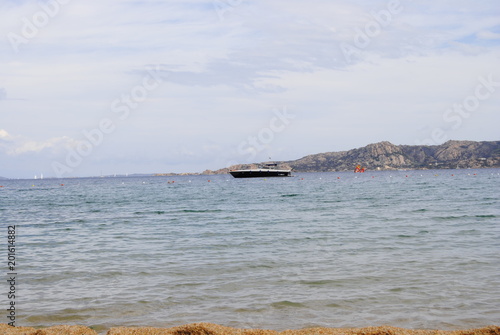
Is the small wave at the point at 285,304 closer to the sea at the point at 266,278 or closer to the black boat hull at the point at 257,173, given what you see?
the sea at the point at 266,278

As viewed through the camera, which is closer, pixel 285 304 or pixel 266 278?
pixel 285 304

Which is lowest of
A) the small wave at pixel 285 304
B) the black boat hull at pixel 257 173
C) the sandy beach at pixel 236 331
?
the small wave at pixel 285 304

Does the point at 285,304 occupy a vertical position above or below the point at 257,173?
below

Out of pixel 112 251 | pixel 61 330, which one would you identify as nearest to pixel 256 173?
pixel 112 251

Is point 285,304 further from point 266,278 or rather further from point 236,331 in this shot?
point 236,331

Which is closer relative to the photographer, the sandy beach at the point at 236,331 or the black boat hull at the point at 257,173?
the sandy beach at the point at 236,331

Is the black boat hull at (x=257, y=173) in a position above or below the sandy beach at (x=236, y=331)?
above

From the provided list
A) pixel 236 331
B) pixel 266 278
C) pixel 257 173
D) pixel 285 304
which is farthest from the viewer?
pixel 257 173

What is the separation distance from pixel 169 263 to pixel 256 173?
141 m

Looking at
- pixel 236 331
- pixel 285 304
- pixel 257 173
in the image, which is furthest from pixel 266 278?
pixel 257 173

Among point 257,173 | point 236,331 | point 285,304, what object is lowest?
point 285,304

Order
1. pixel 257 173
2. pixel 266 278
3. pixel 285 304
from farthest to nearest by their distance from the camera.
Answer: pixel 257 173, pixel 266 278, pixel 285 304

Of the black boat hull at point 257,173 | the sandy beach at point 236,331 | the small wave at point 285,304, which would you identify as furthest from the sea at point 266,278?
the black boat hull at point 257,173

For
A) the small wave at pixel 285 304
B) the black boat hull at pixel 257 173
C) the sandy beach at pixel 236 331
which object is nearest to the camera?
the sandy beach at pixel 236 331
